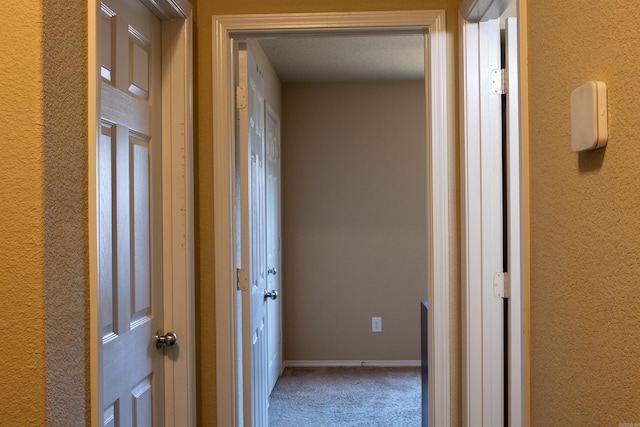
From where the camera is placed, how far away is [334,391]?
4.68 metres

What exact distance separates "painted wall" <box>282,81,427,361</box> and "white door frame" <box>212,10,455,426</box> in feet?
9.79

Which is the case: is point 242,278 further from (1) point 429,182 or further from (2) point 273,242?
(2) point 273,242

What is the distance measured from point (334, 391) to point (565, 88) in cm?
379

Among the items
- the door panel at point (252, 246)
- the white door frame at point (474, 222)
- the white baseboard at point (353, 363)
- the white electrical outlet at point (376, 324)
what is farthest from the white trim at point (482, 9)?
the white baseboard at point (353, 363)

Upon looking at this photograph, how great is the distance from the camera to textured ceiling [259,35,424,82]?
4.16m

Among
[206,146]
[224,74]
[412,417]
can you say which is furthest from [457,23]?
[412,417]

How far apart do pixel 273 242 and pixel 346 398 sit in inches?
48.1

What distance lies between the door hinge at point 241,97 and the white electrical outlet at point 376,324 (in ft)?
10.7

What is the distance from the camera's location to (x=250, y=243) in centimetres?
250

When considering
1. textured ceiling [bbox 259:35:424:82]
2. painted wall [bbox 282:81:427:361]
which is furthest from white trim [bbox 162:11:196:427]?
Answer: painted wall [bbox 282:81:427:361]

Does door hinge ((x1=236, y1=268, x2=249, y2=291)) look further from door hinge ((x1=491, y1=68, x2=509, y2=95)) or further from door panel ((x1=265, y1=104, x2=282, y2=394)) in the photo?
door panel ((x1=265, y1=104, x2=282, y2=394))

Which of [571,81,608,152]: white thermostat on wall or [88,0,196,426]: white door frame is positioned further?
[88,0,196,426]: white door frame

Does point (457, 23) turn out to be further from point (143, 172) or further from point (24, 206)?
point (24, 206)

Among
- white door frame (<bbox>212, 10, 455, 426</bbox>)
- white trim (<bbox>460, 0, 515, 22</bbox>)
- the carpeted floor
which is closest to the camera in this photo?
white trim (<bbox>460, 0, 515, 22</bbox>)
